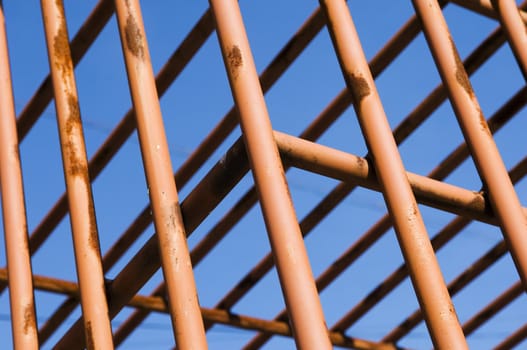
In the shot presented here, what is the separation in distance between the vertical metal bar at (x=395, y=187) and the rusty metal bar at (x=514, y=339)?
7.39 m

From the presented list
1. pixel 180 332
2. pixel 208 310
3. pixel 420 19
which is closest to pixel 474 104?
pixel 420 19

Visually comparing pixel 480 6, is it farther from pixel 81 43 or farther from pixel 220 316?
pixel 220 316

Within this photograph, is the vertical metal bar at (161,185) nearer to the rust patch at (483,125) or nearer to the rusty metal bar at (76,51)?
the rust patch at (483,125)

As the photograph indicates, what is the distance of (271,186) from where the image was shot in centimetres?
402

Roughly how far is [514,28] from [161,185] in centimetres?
258

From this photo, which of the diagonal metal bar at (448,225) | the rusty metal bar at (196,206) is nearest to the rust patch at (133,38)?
the rusty metal bar at (196,206)

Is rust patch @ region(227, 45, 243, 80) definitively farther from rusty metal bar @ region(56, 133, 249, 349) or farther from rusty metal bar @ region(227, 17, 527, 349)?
rusty metal bar @ region(227, 17, 527, 349)

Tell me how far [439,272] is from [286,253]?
714 mm

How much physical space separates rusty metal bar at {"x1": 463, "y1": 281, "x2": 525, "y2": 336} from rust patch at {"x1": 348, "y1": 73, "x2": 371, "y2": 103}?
252 inches

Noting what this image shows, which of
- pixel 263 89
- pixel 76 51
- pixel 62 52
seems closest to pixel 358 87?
pixel 62 52

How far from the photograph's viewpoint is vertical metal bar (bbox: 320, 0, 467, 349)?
3.86 m

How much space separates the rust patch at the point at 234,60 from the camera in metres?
4.43

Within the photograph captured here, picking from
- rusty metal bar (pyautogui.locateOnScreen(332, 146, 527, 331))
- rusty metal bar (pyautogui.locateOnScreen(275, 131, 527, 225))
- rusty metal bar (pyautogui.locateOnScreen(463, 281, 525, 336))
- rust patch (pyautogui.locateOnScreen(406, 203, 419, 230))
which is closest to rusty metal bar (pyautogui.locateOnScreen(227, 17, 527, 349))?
rusty metal bar (pyautogui.locateOnScreen(332, 146, 527, 331))

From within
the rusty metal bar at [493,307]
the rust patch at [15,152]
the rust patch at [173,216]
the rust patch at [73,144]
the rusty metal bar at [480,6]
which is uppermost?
the rusty metal bar at [480,6]
